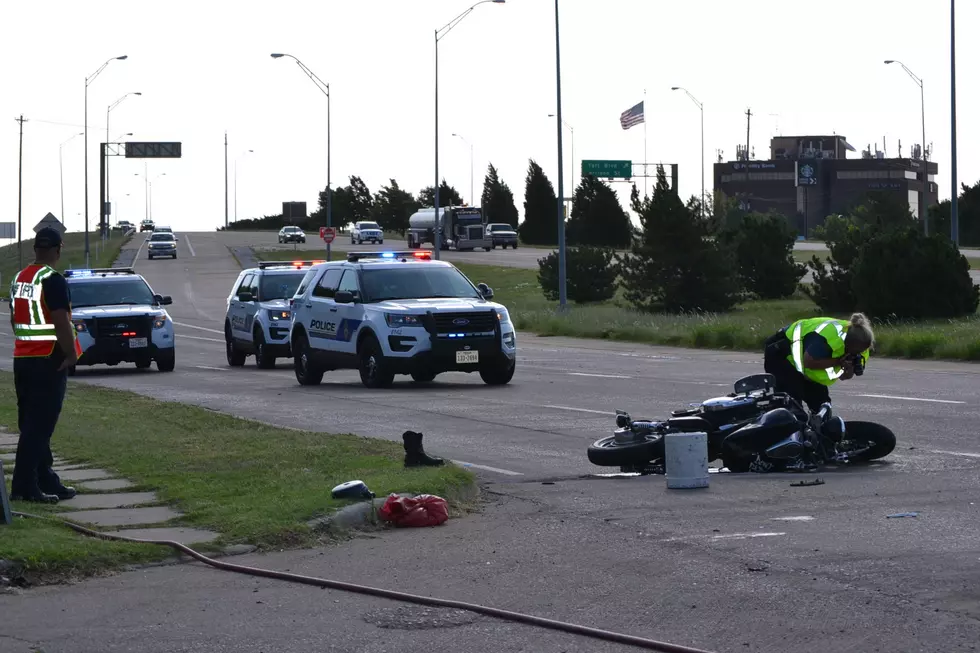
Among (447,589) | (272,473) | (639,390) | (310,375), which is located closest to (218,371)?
(310,375)

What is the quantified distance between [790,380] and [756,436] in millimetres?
726

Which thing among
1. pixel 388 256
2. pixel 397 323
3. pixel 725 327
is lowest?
pixel 725 327

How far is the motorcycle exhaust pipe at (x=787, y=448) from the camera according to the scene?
40.0 ft

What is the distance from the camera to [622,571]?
830 centimetres

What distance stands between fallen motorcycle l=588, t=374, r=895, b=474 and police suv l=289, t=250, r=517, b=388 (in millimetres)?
9685

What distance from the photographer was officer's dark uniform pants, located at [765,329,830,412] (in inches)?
499

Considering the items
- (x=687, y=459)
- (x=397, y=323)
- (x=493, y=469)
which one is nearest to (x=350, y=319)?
(x=397, y=323)

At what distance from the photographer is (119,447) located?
44.9ft

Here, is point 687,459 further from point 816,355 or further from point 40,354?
point 40,354

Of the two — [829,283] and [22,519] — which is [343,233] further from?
[22,519]

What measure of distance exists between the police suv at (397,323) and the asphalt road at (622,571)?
6.13 m

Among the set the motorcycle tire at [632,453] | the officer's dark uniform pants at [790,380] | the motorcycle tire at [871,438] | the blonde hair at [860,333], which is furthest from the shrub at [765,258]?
the motorcycle tire at [632,453]

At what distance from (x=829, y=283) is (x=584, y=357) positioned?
44.0ft

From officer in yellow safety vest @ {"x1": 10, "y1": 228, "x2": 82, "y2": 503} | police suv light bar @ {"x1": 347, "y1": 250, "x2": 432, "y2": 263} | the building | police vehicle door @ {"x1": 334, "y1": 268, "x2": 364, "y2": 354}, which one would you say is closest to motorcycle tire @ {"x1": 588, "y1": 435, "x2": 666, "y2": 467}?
officer in yellow safety vest @ {"x1": 10, "y1": 228, "x2": 82, "y2": 503}
